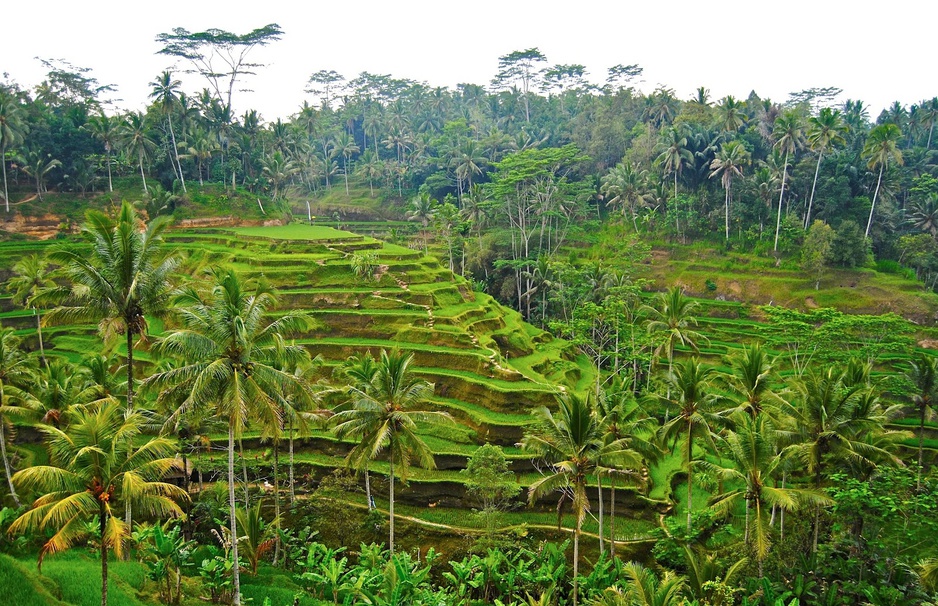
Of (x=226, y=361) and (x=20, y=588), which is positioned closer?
(x=20, y=588)

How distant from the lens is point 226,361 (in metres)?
15.8

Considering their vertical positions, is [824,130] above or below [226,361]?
above

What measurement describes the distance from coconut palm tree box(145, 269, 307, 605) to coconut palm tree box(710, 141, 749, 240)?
159 ft

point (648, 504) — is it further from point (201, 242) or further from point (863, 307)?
point (201, 242)

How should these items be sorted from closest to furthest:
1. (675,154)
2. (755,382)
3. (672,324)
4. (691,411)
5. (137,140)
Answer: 1. (691,411)
2. (755,382)
3. (672,324)
4. (137,140)
5. (675,154)

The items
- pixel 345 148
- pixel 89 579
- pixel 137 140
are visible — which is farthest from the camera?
pixel 345 148

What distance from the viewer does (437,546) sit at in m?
25.6

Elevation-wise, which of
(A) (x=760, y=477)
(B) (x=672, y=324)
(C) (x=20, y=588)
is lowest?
(A) (x=760, y=477)

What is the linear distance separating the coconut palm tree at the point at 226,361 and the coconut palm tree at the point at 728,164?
48.5 metres

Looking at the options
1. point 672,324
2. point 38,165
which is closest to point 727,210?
point 672,324

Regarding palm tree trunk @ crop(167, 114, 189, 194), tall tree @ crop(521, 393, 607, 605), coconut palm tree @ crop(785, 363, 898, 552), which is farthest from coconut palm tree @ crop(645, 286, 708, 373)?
palm tree trunk @ crop(167, 114, 189, 194)

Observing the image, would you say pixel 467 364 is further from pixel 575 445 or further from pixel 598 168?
pixel 598 168

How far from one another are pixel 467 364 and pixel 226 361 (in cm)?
1952

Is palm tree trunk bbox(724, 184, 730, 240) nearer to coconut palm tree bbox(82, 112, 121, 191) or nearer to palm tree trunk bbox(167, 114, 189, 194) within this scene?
palm tree trunk bbox(167, 114, 189, 194)
